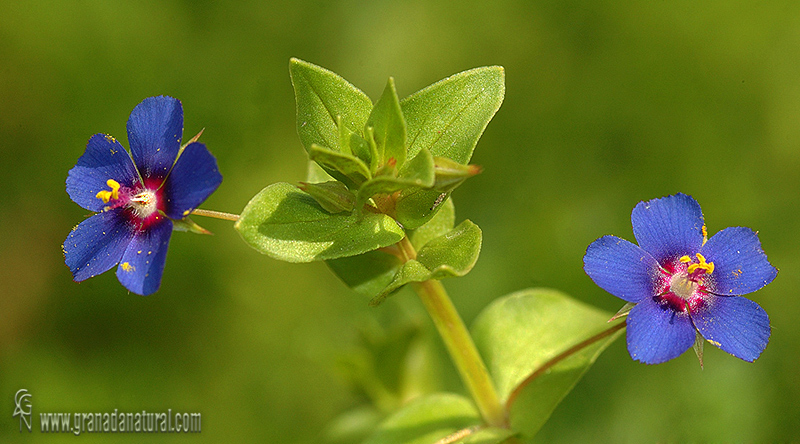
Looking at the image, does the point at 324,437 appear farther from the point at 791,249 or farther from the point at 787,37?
the point at 787,37

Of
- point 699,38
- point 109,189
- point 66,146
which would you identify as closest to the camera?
point 109,189

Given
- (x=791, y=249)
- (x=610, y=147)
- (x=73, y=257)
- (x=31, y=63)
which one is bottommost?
(x=791, y=249)

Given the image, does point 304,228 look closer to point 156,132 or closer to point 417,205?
point 417,205

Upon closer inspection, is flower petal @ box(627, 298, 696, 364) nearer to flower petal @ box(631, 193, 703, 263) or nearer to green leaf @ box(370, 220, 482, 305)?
flower petal @ box(631, 193, 703, 263)

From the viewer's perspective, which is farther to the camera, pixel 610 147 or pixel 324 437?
pixel 610 147

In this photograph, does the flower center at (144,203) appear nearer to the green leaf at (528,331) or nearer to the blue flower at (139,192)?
the blue flower at (139,192)

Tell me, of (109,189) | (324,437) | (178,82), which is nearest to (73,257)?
(109,189)

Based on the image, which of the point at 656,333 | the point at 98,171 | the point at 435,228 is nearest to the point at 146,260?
the point at 98,171
